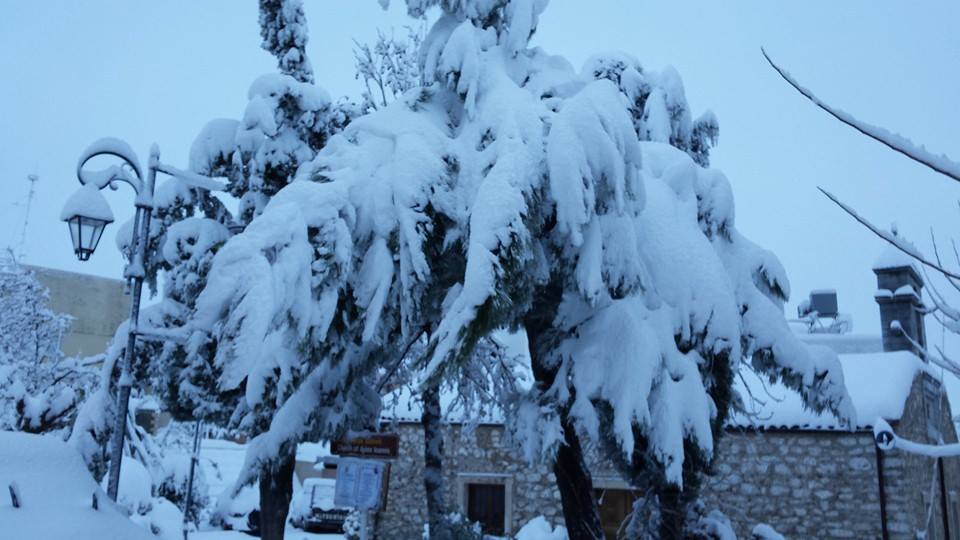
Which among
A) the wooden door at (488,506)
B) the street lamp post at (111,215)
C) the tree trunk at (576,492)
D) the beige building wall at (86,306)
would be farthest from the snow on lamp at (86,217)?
the beige building wall at (86,306)

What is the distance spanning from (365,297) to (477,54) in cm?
237

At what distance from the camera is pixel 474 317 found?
5047 mm

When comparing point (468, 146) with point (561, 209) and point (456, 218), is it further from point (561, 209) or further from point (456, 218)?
point (561, 209)

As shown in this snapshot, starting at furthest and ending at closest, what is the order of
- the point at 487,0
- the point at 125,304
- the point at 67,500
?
the point at 125,304
the point at 487,0
the point at 67,500

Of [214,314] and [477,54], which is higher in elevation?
[477,54]

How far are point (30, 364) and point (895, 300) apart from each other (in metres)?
18.3

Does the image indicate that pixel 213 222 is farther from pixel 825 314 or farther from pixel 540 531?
pixel 825 314

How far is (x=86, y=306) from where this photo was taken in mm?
41000

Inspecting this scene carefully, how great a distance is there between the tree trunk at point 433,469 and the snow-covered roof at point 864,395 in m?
4.30

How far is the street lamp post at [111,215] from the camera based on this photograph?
721 centimetres

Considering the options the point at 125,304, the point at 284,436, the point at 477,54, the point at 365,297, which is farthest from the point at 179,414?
the point at 125,304

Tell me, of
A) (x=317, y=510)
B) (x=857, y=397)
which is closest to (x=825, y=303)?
(x=857, y=397)

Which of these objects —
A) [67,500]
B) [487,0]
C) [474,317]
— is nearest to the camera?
[67,500]

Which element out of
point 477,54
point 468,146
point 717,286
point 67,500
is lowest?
point 67,500
